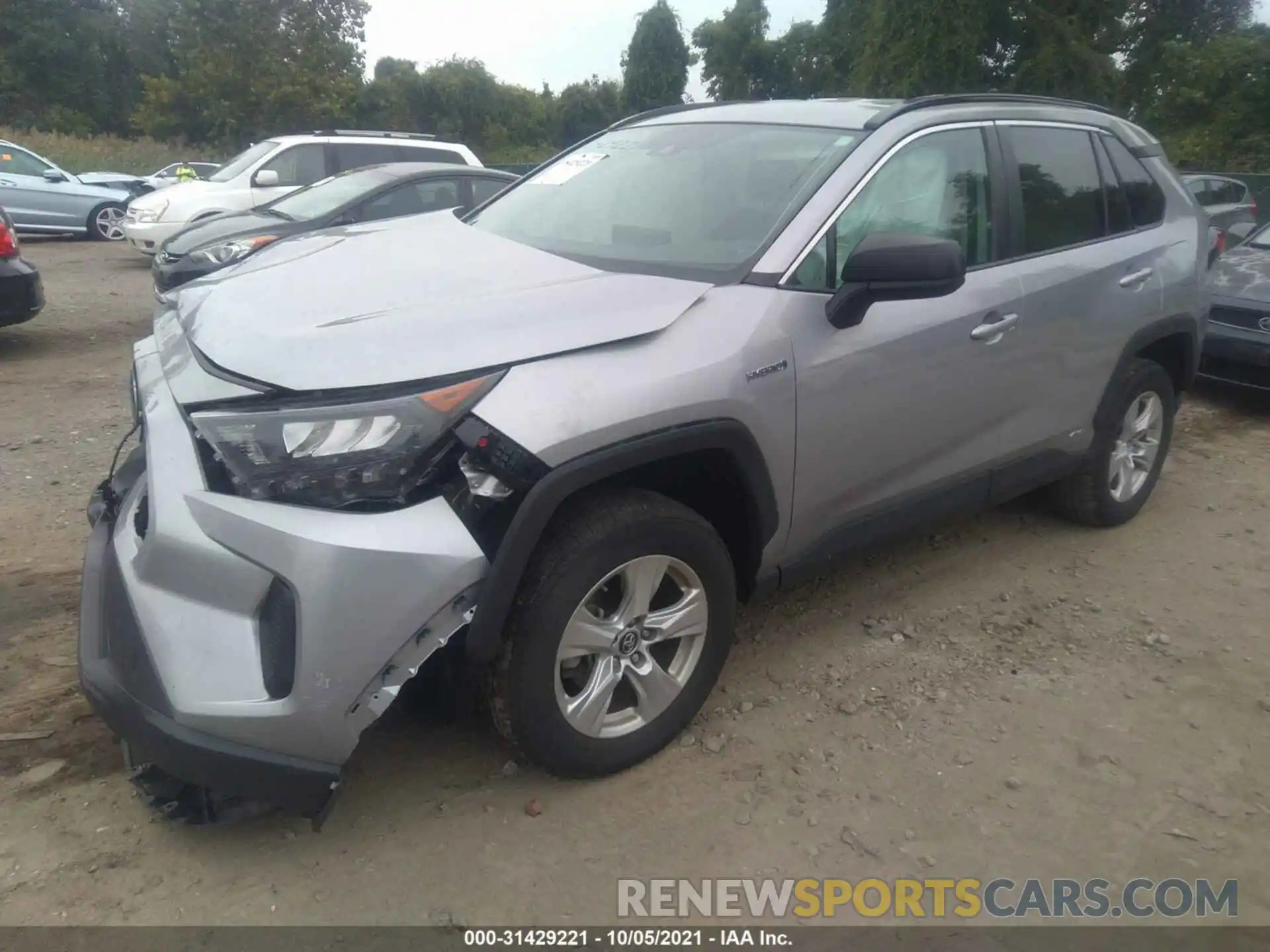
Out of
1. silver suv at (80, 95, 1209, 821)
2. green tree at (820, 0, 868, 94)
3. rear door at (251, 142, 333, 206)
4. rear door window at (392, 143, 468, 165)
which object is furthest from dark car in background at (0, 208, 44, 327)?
green tree at (820, 0, 868, 94)

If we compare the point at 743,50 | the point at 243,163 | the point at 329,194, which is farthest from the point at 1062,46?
the point at 743,50

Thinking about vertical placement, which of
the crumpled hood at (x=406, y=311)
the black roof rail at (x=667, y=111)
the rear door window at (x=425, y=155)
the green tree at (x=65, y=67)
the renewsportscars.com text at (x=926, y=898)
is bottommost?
the renewsportscars.com text at (x=926, y=898)

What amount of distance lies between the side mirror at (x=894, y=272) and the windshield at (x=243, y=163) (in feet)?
34.1

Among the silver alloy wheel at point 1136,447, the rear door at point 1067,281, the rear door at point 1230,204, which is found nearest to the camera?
the rear door at point 1067,281

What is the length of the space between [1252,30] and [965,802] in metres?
26.7

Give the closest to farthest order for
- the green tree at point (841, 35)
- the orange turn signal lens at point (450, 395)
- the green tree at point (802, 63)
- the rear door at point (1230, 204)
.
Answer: the orange turn signal lens at point (450, 395) → the rear door at point (1230, 204) → the green tree at point (841, 35) → the green tree at point (802, 63)

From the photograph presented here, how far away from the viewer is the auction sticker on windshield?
3846 mm

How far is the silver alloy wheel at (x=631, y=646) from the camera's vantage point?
104 inches

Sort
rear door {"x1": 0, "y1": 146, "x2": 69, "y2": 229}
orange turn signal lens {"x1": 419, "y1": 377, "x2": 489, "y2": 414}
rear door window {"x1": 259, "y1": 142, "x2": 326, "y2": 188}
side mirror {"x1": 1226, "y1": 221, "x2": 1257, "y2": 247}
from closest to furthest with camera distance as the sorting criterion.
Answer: orange turn signal lens {"x1": 419, "y1": 377, "x2": 489, "y2": 414}
side mirror {"x1": 1226, "y1": 221, "x2": 1257, "y2": 247}
rear door window {"x1": 259, "y1": 142, "x2": 326, "y2": 188}
rear door {"x1": 0, "y1": 146, "x2": 69, "y2": 229}

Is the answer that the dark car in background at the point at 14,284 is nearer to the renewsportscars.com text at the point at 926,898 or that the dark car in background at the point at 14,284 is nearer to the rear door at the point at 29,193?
the renewsportscars.com text at the point at 926,898

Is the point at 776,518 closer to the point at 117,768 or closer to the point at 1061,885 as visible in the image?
the point at 1061,885

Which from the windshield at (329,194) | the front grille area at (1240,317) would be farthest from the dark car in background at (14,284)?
the front grille area at (1240,317)

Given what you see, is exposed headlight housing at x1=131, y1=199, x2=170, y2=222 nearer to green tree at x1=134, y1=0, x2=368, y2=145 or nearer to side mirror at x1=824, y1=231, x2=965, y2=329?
side mirror at x1=824, y1=231, x2=965, y2=329

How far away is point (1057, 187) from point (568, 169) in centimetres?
191
